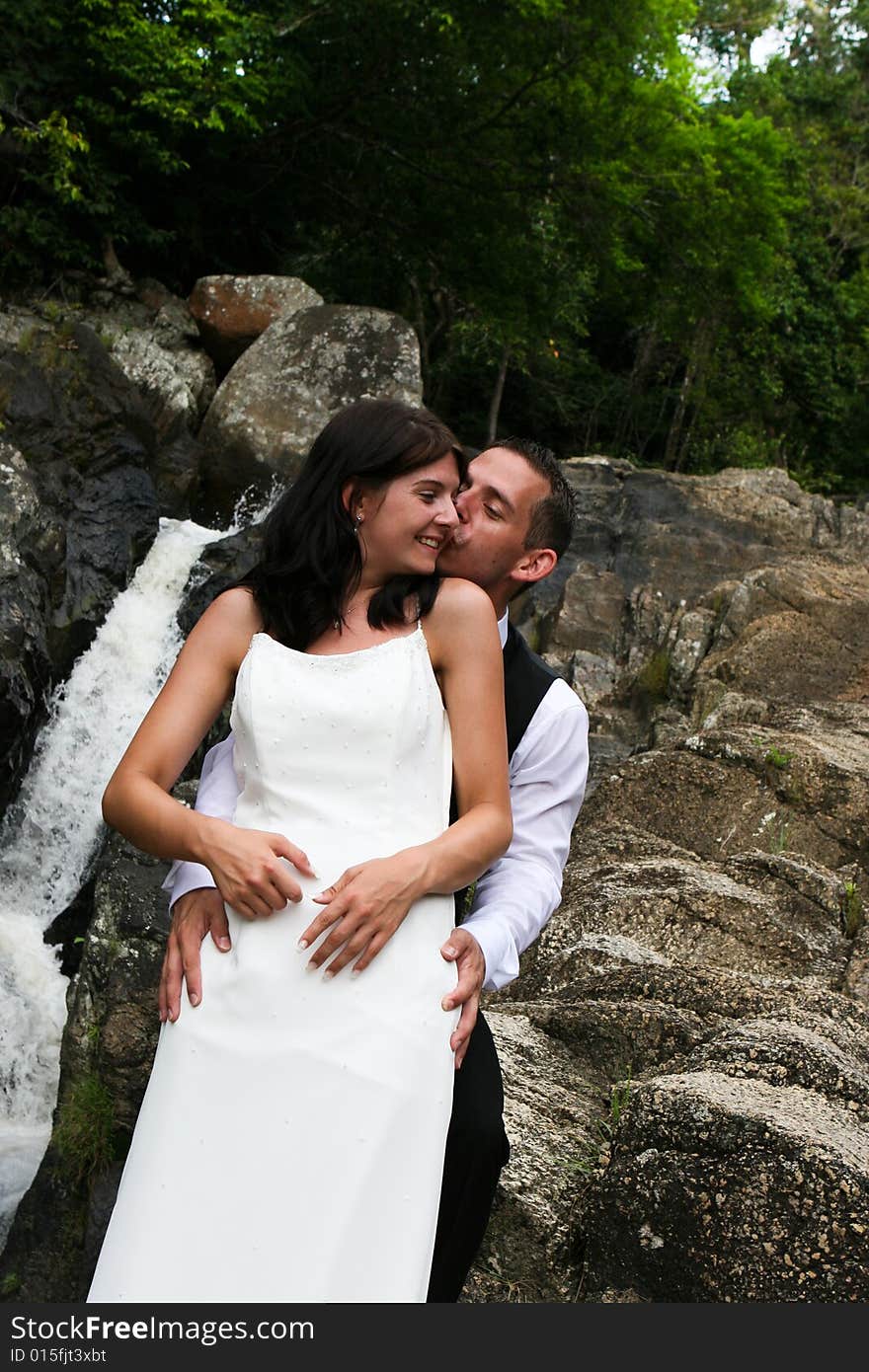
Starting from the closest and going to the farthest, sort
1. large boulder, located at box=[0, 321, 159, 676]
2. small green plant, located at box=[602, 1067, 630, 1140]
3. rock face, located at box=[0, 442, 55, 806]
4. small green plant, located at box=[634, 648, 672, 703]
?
small green plant, located at box=[602, 1067, 630, 1140] → rock face, located at box=[0, 442, 55, 806] → small green plant, located at box=[634, 648, 672, 703] → large boulder, located at box=[0, 321, 159, 676]

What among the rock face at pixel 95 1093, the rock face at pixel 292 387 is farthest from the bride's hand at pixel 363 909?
the rock face at pixel 292 387

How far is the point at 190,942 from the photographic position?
84.0 inches

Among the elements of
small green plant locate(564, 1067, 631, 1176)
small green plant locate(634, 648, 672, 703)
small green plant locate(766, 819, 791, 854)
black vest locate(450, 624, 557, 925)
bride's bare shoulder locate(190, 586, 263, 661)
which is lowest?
small green plant locate(634, 648, 672, 703)

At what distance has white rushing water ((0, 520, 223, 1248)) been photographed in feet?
22.1

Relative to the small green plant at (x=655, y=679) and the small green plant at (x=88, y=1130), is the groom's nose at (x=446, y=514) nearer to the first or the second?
the small green plant at (x=88, y=1130)

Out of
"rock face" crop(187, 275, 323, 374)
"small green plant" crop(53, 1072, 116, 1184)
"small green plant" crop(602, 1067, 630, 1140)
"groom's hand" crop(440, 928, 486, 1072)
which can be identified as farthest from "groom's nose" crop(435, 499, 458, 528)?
"rock face" crop(187, 275, 323, 374)

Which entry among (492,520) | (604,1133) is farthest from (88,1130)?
(492,520)

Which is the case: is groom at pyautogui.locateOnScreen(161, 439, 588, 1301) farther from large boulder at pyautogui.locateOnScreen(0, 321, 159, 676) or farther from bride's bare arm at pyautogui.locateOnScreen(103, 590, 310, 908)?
large boulder at pyautogui.locateOnScreen(0, 321, 159, 676)

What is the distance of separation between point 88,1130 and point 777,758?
3.67m

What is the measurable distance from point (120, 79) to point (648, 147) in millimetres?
7059

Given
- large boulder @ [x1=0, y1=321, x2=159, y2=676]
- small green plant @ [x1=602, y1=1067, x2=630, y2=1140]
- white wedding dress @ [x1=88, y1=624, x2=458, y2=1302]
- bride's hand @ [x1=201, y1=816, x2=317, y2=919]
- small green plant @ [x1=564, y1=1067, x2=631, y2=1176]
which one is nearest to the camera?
white wedding dress @ [x1=88, y1=624, x2=458, y2=1302]

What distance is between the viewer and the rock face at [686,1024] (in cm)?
269

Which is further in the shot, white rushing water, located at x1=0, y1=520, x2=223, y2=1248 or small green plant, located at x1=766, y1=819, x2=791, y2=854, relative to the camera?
white rushing water, located at x1=0, y1=520, x2=223, y2=1248

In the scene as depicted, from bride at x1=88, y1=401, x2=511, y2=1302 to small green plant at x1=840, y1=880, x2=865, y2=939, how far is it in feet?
10.9
